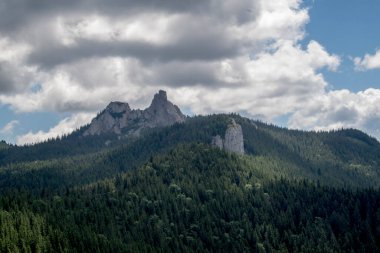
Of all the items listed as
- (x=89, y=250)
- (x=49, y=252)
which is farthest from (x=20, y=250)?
(x=89, y=250)

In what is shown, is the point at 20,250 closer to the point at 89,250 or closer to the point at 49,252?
the point at 49,252

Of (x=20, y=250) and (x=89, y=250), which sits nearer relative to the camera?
(x=20, y=250)

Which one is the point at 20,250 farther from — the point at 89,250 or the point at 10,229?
the point at 89,250

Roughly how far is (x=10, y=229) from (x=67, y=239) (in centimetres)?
2049

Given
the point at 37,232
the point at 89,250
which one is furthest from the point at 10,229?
the point at 89,250

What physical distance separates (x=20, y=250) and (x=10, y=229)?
12.7 meters

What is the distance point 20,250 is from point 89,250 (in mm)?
24735

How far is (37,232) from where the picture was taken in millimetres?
199750

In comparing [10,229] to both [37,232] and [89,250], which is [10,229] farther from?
[89,250]

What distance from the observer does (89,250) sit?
198500 mm

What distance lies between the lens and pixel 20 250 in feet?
611

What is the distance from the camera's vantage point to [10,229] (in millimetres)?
195750

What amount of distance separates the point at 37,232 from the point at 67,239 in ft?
38.5

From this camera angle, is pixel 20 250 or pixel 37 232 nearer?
pixel 20 250
